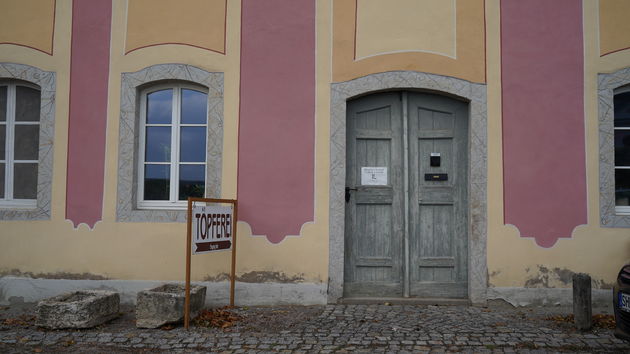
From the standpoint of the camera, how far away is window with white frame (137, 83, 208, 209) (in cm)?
652

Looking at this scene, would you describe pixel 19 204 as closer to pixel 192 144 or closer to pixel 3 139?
pixel 3 139

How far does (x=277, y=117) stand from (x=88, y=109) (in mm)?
2490

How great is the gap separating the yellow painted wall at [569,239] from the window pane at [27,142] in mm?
5956

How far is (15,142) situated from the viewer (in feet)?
22.0

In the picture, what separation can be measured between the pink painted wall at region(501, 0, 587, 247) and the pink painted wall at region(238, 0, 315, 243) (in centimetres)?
246

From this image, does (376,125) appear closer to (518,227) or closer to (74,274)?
(518,227)

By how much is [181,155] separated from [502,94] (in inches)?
164

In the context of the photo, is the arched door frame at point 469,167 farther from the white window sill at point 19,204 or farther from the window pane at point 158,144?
the white window sill at point 19,204

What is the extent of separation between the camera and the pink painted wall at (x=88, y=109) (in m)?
6.41

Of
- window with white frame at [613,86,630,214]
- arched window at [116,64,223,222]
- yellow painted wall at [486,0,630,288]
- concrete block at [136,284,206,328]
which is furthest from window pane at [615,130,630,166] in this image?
concrete block at [136,284,206,328]

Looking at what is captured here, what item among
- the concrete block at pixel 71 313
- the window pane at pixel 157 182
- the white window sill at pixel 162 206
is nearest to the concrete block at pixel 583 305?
the white window sill at pixel 162 206

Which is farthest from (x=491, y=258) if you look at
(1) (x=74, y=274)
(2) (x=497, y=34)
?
(1) (x=74, y=274)

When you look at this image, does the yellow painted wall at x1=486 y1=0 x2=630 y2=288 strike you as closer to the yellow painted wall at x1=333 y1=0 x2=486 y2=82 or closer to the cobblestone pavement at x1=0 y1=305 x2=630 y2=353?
the yellow painted wall at x1=333 y1=0 x2=486 y2=82

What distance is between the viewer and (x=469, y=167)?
6.28 metres
